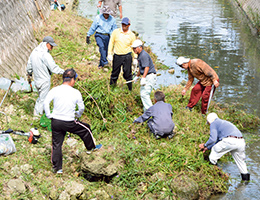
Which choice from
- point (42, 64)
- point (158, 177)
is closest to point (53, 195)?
point (158, 177)

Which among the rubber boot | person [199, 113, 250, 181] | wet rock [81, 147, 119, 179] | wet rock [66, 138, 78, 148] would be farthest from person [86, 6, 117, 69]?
the rubber boot

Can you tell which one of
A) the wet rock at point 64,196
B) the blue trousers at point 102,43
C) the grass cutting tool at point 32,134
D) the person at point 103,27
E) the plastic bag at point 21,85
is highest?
the person at point 103,27

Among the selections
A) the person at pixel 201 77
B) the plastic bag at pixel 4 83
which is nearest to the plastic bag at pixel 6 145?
the plastic bag at pixel 4 83

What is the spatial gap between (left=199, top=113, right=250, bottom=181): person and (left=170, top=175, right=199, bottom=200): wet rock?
0.72 m

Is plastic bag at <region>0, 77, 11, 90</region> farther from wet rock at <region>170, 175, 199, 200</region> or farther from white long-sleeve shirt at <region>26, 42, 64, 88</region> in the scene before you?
wet rock at <region>170, 175, 199, 200</region>

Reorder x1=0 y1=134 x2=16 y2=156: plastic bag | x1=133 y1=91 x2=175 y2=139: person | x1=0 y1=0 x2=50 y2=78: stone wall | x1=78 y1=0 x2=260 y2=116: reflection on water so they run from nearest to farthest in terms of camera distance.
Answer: x1=0 y1=134 x2=16 y2=156: plastic bag < x1=133 y1=91 x2=175 y2=139: person < x1=0 y1=0 x2=50 y2=78: stone wall < x1=78 y1=0 x2=260 y2=116: reflection on water

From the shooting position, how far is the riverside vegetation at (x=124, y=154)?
5.03m

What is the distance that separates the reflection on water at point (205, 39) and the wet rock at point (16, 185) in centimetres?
607

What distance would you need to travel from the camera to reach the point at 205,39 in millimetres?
14734

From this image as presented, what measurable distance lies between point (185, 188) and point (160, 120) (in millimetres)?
1546

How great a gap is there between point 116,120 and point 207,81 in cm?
238

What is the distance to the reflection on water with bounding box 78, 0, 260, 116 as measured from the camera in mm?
9883

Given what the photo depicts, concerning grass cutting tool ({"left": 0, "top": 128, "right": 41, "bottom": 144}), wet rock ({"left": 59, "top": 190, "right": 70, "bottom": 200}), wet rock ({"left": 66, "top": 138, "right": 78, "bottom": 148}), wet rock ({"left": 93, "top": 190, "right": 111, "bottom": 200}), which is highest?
grass cutting tool ({"left": 0, "top": 128, "right": 41, "bottom": 144})

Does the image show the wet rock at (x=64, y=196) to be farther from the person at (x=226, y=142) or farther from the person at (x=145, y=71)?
Answer: the person at (x=145, y=71)
